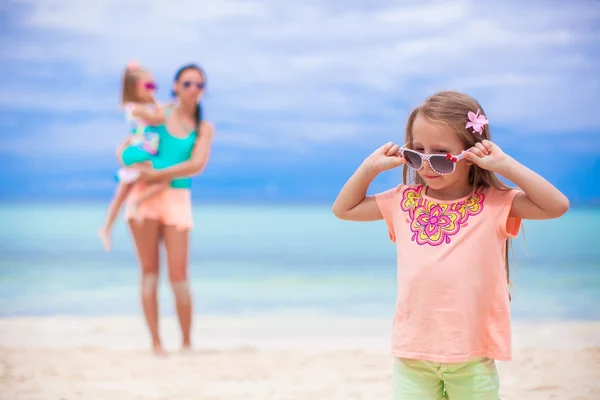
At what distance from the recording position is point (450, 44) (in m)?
5.63

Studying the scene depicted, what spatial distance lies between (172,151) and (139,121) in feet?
0.76

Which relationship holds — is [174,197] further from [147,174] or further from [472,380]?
[472,380]

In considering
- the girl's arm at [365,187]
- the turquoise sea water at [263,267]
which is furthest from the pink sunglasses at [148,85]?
the girl's arm at [365,187]

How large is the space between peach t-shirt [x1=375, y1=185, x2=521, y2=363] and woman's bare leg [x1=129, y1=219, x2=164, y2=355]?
241 cm

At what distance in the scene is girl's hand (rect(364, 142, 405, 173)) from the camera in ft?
6.27

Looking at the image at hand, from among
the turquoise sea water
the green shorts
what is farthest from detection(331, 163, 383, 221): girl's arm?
the turquoise sea water

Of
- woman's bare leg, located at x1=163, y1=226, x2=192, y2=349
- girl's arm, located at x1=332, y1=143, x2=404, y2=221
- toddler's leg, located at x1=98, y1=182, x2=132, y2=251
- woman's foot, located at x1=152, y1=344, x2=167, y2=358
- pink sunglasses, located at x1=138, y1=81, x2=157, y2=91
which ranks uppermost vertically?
pink sunglasses, located at x1=138, y1=81, x2=157, y2=91

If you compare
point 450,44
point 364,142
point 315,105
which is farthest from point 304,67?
point 450,44

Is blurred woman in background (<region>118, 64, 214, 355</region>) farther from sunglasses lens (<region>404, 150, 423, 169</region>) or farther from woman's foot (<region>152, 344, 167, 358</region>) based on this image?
sunglasses lens (<region>404, 150, 423, 169</region>)

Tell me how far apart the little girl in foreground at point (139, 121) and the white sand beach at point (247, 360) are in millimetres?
734

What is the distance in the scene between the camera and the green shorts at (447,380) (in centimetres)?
184

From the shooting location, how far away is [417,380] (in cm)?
188

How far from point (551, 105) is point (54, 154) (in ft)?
11.9

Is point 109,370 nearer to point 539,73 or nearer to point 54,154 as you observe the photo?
point 54,154
